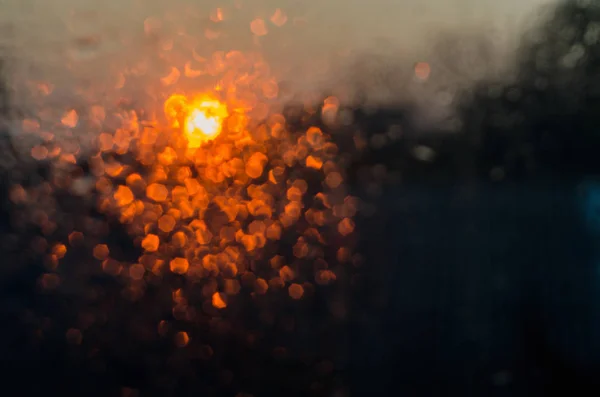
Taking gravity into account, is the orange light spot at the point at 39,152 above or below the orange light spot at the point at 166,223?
above

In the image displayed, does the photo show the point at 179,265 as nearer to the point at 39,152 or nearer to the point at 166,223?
the point at 166,223

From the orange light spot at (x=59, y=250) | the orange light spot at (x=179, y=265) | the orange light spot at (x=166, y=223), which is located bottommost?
the orange light spot at (x=59, y=250)

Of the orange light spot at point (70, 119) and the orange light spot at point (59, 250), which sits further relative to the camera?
the orange light spot at point (59, 250)

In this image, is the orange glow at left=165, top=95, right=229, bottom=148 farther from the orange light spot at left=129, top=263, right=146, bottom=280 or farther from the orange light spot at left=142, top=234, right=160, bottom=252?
the orange light spot at left=129, top=263, right=146, bottom=280

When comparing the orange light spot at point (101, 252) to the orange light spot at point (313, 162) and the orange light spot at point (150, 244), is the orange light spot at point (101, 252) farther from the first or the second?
the orange light spot at point (313, 162)

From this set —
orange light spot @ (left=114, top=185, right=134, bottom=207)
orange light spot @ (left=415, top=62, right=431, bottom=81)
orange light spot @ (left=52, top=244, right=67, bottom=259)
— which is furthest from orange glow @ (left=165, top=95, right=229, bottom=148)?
orange light spot @ (left=415, top=62, right=431, bottom=81)

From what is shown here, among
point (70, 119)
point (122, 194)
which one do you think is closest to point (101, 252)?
point (122, 194)

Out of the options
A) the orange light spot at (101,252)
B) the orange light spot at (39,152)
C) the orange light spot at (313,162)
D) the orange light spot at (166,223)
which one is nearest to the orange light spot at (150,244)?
the orange light spot at (166,223)

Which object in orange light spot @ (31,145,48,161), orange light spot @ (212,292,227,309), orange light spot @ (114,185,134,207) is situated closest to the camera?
orange light spot @ (31,145,48,161)

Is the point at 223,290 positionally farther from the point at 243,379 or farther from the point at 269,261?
the point at 243,379
